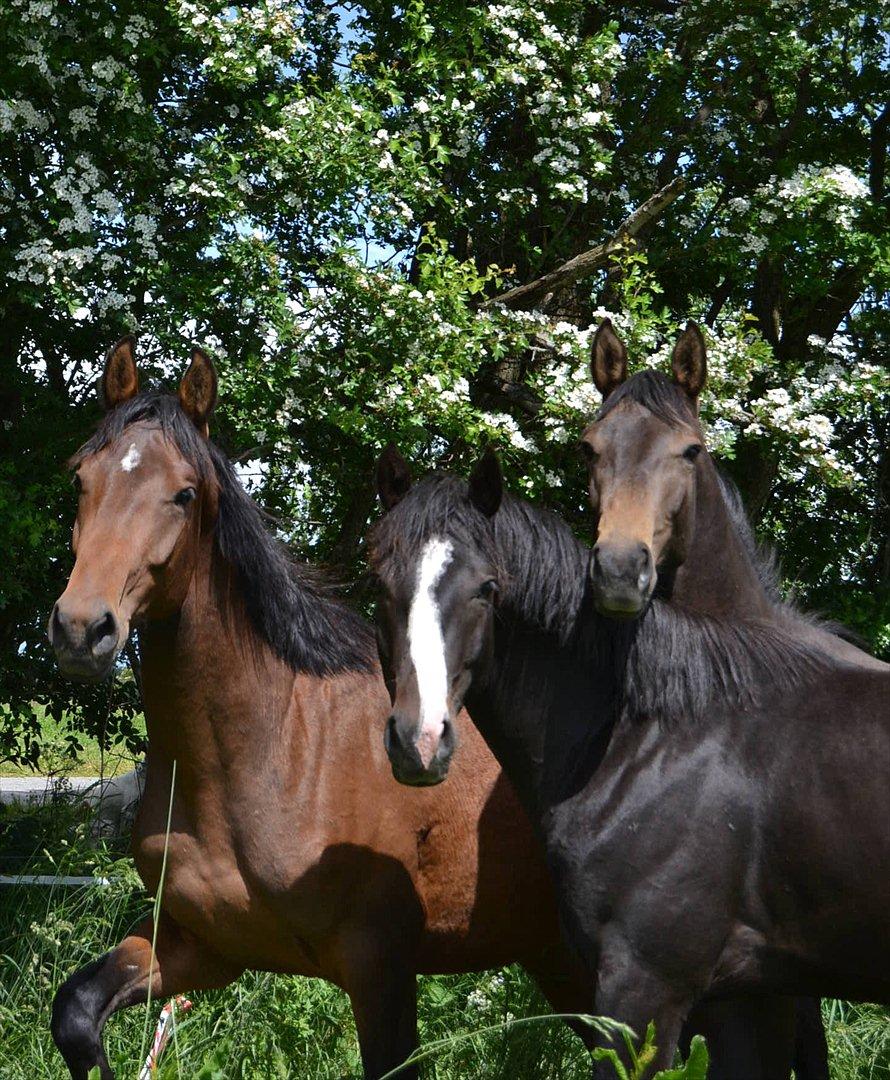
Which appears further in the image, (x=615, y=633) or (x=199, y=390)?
(x=199, y=390)

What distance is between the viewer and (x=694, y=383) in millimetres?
4855

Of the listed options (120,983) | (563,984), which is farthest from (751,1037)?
(120,983)

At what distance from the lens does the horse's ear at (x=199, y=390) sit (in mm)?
4465

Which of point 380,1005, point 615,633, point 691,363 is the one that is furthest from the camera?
point 691,363

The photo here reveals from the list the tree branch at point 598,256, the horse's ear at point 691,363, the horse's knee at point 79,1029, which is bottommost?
the horse's knee at point 79,1029

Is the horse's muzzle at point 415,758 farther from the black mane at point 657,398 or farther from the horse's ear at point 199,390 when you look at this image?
the black mane at point 657,398

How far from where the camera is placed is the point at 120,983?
434cm

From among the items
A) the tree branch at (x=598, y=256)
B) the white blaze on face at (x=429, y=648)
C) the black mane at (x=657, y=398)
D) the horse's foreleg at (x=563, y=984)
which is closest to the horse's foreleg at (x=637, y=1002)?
the white blaze on face at (x=429, y=648)

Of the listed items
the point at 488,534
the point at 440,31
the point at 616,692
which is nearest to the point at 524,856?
the point at 616,692

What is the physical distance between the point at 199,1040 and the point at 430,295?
3619 millimetres

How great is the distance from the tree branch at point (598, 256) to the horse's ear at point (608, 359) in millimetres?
2839

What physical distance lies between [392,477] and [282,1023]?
252 cm

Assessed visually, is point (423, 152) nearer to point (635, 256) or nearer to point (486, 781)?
point (635, 256)

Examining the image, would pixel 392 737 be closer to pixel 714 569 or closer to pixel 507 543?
pixel 507 543
